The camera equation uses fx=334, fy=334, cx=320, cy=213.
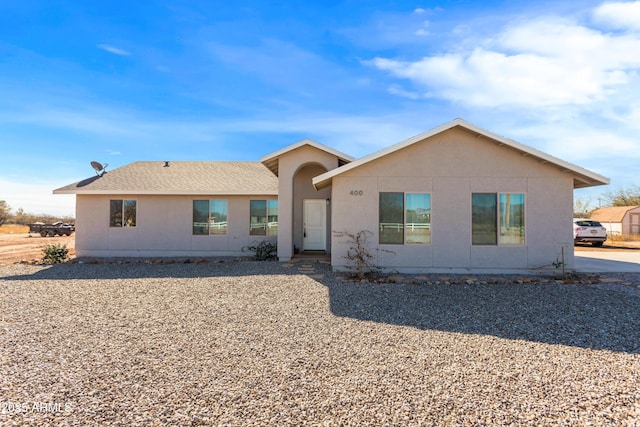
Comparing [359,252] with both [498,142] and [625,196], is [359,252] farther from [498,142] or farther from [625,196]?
[625,196]

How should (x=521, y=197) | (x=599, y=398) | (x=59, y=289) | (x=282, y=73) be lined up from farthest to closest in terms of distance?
(x=282, y=73), (x=521, y=197), (x=59, y=289), (x=599, y=398)

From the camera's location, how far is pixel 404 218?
9.79 metres

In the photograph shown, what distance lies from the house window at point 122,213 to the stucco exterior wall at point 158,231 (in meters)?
0.17

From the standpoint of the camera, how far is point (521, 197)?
31.7ft

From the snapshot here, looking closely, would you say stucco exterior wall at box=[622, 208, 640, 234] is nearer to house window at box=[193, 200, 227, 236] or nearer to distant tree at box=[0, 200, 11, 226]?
house window at box=[193, 200, 227, 236]

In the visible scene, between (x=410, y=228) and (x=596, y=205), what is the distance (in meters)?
51.9

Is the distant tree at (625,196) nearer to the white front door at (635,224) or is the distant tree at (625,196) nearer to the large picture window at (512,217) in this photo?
the white front door at (635,224)

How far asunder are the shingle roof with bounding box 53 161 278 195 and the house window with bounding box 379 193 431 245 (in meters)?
5.38

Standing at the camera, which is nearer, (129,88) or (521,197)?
(521,197)

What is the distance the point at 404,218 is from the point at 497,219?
8.78 ft

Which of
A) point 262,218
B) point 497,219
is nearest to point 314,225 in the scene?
point 262,218

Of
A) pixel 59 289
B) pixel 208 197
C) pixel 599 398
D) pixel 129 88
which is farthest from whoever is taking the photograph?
pixel 208 197

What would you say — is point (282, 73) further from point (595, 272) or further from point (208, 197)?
point (595, 272)

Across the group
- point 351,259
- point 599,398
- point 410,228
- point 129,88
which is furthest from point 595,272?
point 129,88
